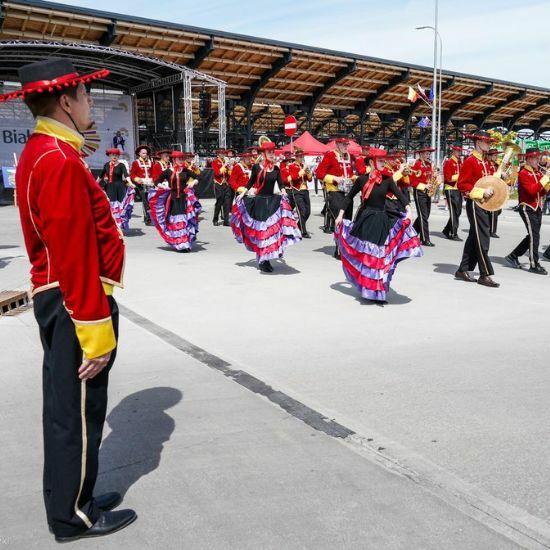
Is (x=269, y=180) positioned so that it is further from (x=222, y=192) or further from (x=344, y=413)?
(x=222, y=192)

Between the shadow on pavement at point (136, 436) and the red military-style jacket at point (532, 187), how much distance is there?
674 cm

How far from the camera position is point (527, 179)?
29.6 ft

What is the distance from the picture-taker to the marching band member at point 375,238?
22.3 ft

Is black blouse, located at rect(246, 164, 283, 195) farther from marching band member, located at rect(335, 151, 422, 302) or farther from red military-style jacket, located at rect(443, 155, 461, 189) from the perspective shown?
red military-style jacket, located at rect(443, 155, 461, 189)

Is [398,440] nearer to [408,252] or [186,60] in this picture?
[408,252]

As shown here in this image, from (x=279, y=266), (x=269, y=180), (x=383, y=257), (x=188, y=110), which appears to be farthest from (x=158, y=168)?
(x=188, y=110)

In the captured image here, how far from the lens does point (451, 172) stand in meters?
12.7

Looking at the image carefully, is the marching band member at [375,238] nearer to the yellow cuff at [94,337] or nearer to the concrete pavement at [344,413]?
the concrete pavement at [344,413]

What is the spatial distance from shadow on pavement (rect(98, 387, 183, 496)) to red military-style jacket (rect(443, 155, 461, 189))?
391 inches

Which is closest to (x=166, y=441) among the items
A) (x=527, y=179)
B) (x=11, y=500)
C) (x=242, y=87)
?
(x=11, y=500)

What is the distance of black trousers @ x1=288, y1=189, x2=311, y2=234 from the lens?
45.2 ft

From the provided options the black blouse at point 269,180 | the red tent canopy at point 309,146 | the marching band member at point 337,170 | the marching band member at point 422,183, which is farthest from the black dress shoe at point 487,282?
the red tent canopy at point 309,146

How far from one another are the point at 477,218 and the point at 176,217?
17.5ft

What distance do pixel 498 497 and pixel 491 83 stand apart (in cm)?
3726
